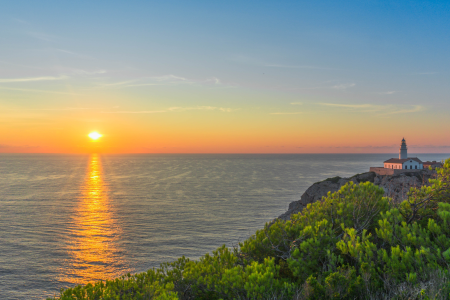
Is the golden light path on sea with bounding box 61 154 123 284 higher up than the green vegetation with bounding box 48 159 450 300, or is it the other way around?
the green vegetation with bounding box 48 159 450 300

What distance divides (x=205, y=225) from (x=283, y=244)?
39.8m

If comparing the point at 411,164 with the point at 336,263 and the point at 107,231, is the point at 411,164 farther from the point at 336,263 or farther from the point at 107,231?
the point at 336,263

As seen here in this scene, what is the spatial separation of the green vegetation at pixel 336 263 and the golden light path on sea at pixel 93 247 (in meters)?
26.2

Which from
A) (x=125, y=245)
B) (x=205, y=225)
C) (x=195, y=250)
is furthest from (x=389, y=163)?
(x=125, y=245)

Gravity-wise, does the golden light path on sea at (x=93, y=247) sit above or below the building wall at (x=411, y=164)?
below

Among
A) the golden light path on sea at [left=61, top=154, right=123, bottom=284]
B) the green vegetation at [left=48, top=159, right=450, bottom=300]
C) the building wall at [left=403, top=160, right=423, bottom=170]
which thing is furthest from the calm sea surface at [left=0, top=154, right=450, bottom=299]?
the building wall at [left=403, top=160, right=423, bottom=170]

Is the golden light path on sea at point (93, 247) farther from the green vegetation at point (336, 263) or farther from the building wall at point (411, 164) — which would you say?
the building wall at point (411, 164)

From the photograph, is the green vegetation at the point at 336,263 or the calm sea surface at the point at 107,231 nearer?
the green vegetation at the point at 336,263

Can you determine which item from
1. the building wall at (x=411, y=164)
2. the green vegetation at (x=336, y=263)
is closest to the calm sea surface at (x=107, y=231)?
the green vegetation at (x=336, y=263)

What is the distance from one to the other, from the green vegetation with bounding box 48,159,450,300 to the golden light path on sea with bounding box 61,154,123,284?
26.2 m

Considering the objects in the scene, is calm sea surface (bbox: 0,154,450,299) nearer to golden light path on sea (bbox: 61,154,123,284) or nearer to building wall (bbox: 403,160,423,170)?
golden light path on sea (bbox: 61,154,123,284)

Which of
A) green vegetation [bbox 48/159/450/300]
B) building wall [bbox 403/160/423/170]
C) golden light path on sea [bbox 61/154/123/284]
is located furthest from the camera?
building wall [bbox 403/160/423/170]

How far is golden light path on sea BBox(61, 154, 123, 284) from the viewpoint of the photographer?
3259 cm

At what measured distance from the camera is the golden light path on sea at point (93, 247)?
107ft
